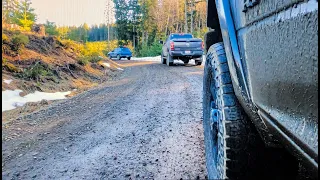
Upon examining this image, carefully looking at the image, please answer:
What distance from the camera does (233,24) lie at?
6.12 ft

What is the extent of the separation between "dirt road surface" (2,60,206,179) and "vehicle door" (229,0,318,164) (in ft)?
5.12

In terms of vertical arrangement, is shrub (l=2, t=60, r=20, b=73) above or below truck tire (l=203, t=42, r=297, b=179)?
above

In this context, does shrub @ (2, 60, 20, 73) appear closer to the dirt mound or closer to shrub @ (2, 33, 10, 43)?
the dirt mound

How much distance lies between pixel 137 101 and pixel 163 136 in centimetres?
267

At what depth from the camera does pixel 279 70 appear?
1.08 meters

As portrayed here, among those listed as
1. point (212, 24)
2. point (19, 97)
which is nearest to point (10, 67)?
point (19, 97)

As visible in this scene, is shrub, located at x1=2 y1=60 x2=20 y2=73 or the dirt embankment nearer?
the dirt embankment

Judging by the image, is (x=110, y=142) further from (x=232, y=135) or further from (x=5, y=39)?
(x=5, y=39)

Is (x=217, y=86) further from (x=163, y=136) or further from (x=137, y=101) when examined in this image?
(x=137, y=101)

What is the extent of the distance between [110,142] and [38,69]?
6.79 m

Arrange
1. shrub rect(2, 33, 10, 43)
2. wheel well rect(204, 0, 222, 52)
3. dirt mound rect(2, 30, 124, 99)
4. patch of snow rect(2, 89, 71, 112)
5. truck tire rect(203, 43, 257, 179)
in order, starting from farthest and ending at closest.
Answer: shrub rect(2, 33, 10, 43), dirt mound rect(2, 30, 124, 99), patch of snow rect(2, 89, 71, 112), wheel well rect(204, 0, 222, 52), truck tire rect(203, 43, 257, 179)

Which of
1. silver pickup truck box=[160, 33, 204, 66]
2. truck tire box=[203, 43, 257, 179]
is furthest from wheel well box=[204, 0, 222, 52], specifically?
silver pickup truck box=[160, 33, 204, 66]

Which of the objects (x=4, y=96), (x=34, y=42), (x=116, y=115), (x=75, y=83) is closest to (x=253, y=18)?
(x=116, y=115)

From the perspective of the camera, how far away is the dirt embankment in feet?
27.7
